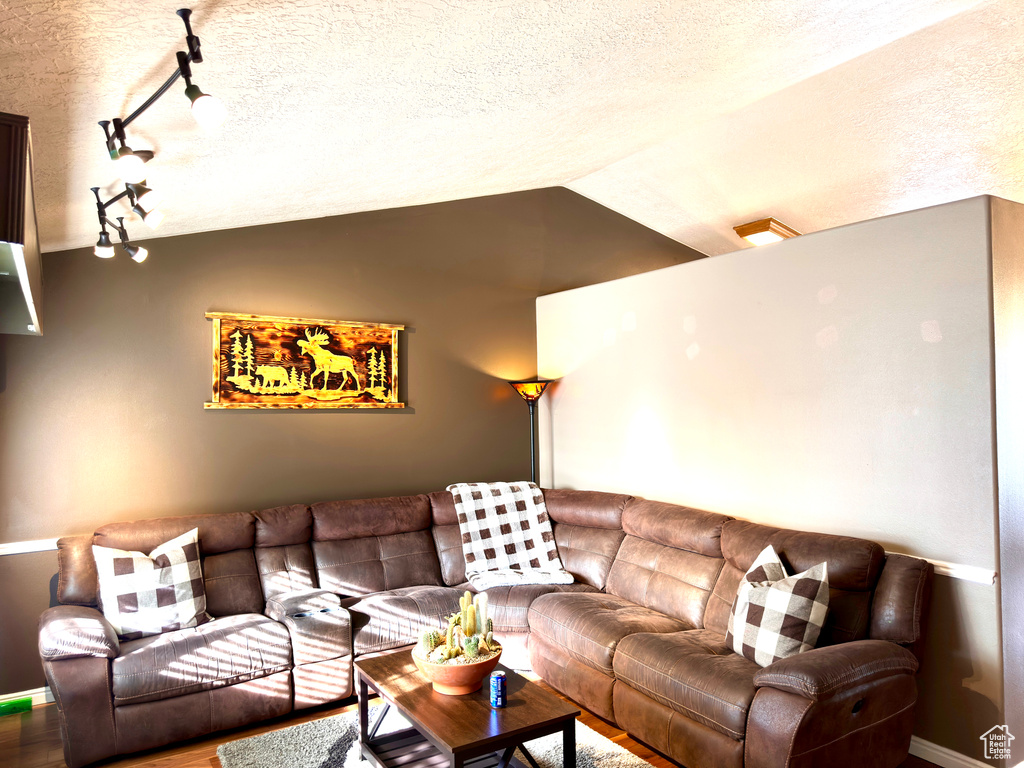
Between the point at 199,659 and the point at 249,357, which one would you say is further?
the point at 249,357

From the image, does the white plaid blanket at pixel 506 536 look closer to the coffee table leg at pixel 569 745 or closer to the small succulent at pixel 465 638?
the small succulent at pixel 465 638

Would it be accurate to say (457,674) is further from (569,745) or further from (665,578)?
(665,578)

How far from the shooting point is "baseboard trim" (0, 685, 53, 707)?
3480 millimetres

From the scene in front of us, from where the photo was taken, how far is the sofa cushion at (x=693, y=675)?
101 inches

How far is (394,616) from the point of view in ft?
11.9

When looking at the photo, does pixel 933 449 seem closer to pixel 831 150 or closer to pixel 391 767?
pixel 831 150

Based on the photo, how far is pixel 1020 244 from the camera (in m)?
2.92

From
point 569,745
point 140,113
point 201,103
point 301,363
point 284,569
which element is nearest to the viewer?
point 201,103

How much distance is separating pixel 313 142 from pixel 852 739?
296cm

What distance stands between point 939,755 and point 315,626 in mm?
2753

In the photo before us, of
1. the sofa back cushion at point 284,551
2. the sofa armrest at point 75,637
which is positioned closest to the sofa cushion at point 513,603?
the sofa back cushion at point 284,551

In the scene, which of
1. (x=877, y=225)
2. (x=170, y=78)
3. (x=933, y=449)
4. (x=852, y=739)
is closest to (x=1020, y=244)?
(x=877, y=225)

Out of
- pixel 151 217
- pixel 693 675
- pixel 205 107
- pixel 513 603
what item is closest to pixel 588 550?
pixel 513 603

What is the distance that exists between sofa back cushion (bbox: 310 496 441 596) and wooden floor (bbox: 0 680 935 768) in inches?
29.1
